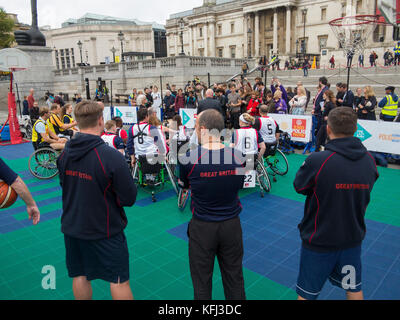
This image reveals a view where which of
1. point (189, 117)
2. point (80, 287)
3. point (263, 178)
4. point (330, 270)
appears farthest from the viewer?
point (189, 117)

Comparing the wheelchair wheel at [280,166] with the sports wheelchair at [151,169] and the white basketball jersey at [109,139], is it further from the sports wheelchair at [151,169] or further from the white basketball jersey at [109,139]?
the white basketball jersey at [109,139]

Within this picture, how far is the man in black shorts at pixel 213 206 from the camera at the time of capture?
9.44 feet

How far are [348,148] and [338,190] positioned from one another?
1.19 ft

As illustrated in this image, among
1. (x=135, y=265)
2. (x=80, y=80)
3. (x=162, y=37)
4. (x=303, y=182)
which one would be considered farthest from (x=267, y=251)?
(x=162, y=37)

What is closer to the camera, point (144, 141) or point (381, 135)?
point (144, 141)

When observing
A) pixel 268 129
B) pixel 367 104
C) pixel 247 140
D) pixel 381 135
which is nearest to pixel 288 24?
pixel 367 104

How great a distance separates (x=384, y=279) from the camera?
4262 mm

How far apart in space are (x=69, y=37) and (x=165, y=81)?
5121cm

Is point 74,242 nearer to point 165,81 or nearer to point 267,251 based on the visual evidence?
point 267,251

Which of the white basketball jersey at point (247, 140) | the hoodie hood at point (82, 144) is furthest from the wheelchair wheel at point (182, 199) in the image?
the hoodie hood at point (82, 144)

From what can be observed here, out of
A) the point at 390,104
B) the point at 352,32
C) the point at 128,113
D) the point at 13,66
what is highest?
the point at 352,32

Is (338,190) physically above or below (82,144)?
below

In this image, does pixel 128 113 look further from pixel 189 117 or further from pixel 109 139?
pixel 109 139

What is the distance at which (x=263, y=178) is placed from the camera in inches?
313
